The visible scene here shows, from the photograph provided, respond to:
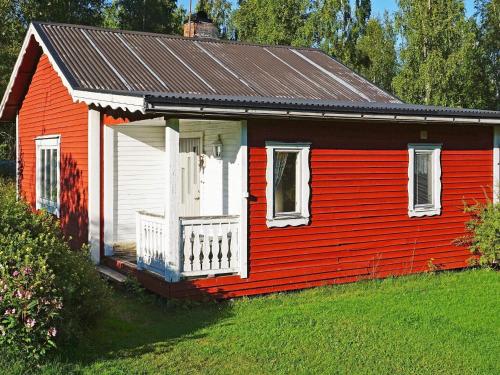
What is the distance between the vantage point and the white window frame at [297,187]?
9.66m

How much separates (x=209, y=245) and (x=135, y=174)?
12.1 ft

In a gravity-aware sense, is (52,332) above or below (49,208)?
below

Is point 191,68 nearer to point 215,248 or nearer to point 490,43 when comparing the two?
point 215,248

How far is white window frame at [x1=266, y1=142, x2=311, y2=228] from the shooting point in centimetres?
966

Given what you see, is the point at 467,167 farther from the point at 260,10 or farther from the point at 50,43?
the point at 260,10

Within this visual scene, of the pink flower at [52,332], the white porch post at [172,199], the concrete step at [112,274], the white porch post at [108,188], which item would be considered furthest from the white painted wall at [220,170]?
the pink flower at [52,332]

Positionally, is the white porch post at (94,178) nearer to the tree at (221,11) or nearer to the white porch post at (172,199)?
the white porch post at (172,199)

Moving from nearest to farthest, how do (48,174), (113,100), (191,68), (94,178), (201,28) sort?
(113,100), (94,178), (191,68), (48,174), (201,28)

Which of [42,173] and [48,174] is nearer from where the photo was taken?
[48,174]

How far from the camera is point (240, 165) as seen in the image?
943 centimetres

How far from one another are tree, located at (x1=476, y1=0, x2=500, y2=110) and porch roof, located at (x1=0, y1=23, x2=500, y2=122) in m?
16.0

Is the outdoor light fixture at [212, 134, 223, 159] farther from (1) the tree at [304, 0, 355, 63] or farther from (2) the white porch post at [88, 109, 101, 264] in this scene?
(1) the tree at [304, 0, 355, 63]

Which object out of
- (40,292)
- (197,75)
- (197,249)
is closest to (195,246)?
(197,249)

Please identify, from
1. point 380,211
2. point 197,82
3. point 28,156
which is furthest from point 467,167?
point 28,156
